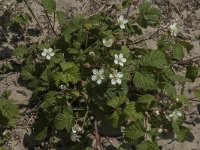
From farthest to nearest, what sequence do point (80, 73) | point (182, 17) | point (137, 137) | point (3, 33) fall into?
point (182, 17) < point (3, 33) < point (80, 73) < point (137, 137)

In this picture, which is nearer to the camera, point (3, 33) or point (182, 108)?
point (182, 108)

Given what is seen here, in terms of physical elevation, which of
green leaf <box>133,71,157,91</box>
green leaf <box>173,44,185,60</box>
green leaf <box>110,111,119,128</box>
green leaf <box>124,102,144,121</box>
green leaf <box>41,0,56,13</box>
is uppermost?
green leaf <box>41,0,56,13</box>

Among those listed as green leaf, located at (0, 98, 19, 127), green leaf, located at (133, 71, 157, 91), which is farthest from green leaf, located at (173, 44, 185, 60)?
green leaf, located at (0, 98, 19, 127)

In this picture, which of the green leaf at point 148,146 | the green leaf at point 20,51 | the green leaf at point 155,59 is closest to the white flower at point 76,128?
the green leaf at point 148,146

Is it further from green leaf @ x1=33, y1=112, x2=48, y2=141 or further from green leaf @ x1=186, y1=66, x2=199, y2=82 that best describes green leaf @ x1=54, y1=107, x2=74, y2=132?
green leaf @ x1=186, y1=66, x2=199, y2=82

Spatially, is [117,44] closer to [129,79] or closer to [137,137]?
[129,79]

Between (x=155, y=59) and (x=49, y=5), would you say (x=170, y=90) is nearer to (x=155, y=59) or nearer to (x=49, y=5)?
(x=155, y=59)

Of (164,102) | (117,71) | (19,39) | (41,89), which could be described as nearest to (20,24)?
(19,39)
